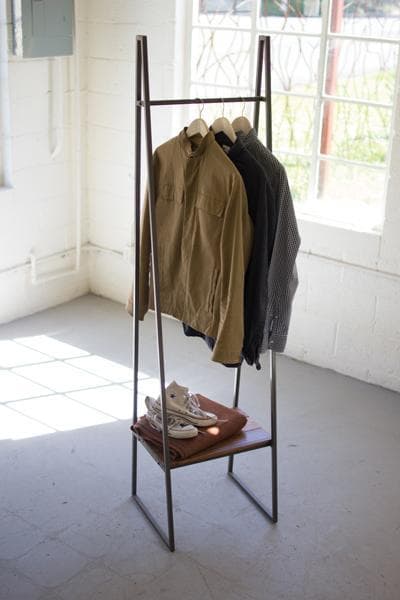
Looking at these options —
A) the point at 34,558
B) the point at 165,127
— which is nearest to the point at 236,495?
the point at 34,558

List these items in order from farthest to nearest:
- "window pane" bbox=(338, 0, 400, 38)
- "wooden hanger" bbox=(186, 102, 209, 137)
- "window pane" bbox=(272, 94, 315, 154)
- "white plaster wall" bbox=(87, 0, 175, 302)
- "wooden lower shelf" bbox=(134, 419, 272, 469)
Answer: "white plaster wall" bbox=(87, 0, 175, 302) < "window pane" bbox=(272, 94, 315, 154) < "window pane" bbox=(338, 0, 400, 38) < "wooden lower shelf" bbox=(134, 419, 272, 469) < "wooden hanger" bbox=(186, 102, 209, 137)

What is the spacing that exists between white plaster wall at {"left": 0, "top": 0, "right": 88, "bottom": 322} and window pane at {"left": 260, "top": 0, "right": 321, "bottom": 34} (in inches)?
45.4

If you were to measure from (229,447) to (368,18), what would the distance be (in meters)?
2.21

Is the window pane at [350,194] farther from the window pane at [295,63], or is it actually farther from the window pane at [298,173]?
the window pane at [295,63]

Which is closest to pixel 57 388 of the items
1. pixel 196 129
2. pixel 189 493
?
pixel 189 493

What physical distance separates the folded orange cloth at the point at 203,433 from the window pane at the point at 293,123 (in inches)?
69.5

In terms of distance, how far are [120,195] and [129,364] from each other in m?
1.17

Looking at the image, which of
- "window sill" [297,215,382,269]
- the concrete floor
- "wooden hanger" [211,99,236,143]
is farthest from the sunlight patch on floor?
"wooden hanger" [211,99,236,143]

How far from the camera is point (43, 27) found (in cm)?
432

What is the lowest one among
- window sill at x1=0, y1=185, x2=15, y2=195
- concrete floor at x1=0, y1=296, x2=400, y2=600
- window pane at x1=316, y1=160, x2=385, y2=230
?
concrete floor at x1=0, y1=296, x2=400, y2=600

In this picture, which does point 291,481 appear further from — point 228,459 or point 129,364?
point 129,364

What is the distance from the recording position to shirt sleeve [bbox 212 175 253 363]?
2.48 m

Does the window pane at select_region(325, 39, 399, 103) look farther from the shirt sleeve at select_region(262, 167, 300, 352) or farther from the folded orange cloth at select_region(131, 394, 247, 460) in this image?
the folded orange cloth at select_region(131, 394, 247, 460)

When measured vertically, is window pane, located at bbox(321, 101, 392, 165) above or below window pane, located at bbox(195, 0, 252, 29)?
below
